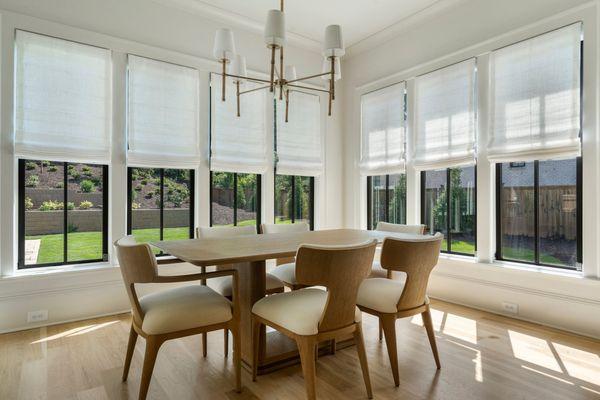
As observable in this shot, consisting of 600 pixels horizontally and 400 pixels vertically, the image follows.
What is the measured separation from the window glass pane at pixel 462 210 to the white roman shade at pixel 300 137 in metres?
1.86

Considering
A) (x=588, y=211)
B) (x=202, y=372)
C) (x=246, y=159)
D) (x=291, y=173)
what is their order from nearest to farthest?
(x=202, y=372)
(x=588, y=211)
(x=246, y=159)
(x=291, y=173)

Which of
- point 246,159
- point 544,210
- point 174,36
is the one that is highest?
→ point 174,36

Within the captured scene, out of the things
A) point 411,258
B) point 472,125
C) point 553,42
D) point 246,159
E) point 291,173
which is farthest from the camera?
point 291,173

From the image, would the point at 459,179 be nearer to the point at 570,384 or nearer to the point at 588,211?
the point at 588,211

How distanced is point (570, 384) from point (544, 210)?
1711mm

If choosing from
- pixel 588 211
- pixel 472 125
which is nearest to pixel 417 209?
pixel 472 125

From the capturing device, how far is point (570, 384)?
2135mm

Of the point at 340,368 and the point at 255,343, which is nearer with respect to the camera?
the point at 255,343

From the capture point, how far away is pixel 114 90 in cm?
350

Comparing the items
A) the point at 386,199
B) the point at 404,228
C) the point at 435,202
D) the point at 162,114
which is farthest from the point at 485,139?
the point at 162,114

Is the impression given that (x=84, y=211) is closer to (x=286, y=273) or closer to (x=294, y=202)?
(x=286, y=273)

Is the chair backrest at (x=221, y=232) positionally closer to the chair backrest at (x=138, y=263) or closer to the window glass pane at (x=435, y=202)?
the chair backrest at (x=138, y=263)

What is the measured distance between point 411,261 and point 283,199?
2916 mm

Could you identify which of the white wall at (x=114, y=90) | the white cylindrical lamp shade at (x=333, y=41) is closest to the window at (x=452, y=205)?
the white wall at (x=114, y=90)
